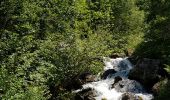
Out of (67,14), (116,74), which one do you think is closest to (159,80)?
(116,74)

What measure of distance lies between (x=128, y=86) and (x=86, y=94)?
3.75m

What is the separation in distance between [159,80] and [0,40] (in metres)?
13.9

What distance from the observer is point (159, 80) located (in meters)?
26.8

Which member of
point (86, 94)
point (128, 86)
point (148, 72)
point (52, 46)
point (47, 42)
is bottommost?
point (128, 86)

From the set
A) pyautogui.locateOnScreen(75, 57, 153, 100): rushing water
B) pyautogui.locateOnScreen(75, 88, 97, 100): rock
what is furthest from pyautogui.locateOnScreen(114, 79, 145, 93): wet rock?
pyautogui.locateOnScreen(75, 88, 97, 100): rock

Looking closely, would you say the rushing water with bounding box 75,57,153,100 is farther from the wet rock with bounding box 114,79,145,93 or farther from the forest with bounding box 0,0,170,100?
the forest with bounding box 0,0,170,100

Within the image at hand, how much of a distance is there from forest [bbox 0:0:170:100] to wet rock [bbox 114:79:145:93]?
2.32 meters

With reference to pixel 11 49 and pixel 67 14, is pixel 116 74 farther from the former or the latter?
pixel 11 49

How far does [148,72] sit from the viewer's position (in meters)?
27.8

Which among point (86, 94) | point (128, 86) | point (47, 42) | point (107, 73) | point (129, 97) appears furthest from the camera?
point (107, 73)

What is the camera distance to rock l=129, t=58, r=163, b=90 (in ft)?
89.8

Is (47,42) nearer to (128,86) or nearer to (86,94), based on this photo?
(86,94)

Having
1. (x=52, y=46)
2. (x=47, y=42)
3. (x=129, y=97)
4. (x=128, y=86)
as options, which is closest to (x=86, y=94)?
(x=129, y=97)

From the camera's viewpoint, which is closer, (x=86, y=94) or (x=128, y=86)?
(x=86, y=94)
